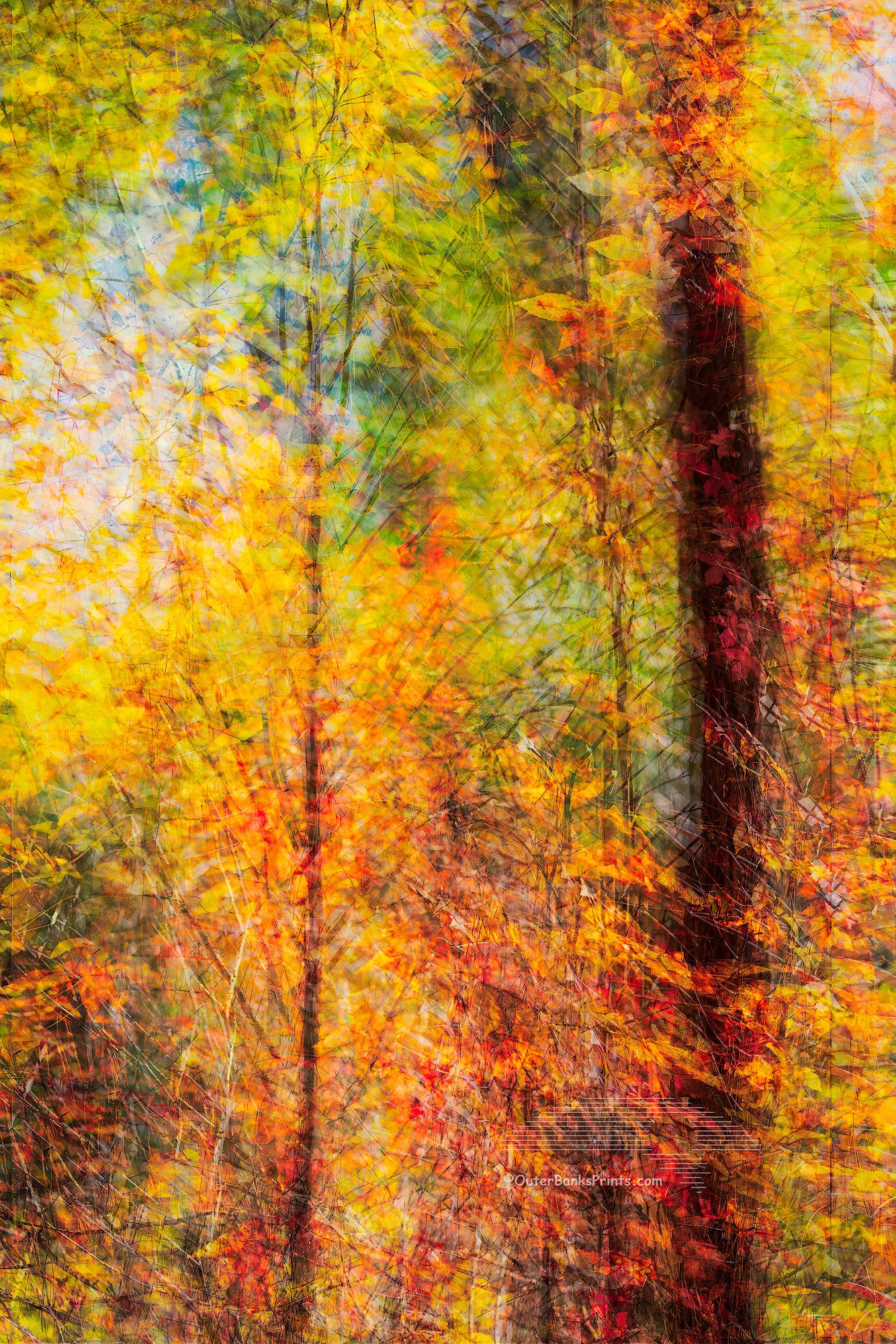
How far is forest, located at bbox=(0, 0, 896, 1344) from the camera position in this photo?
6.18 ft

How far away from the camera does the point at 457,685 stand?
194cm

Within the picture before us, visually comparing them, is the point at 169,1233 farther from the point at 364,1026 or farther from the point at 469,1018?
the point at 469,1018

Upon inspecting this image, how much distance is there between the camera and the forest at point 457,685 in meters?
1.88

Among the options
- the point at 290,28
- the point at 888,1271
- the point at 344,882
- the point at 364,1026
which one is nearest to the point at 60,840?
the point at 344,882

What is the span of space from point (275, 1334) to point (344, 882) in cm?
99

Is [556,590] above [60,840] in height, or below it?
above

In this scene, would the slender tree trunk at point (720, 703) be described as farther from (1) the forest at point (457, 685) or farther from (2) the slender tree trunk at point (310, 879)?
(2) the slender tree trunk at point (310, 879)

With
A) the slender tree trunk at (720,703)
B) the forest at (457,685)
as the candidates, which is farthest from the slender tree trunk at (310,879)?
the slender tree trunk at (720,703)

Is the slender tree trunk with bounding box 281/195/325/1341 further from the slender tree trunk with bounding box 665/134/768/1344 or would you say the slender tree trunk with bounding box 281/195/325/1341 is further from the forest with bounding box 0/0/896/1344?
the slender tree trunk with bounding box 665/134/768/1344

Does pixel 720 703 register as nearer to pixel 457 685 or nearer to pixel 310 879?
pixel 457 685

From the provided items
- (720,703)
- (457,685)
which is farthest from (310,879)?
(720,703)

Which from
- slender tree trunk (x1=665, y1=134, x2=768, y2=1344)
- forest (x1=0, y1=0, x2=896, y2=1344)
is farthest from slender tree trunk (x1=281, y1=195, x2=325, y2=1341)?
slender tree trunk (x1=665, y1=134, x2=768, y2=1344)

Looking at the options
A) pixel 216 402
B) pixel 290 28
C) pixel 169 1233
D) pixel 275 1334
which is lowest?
pixel 275 1334

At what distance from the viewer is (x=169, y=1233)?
1.91 metres
